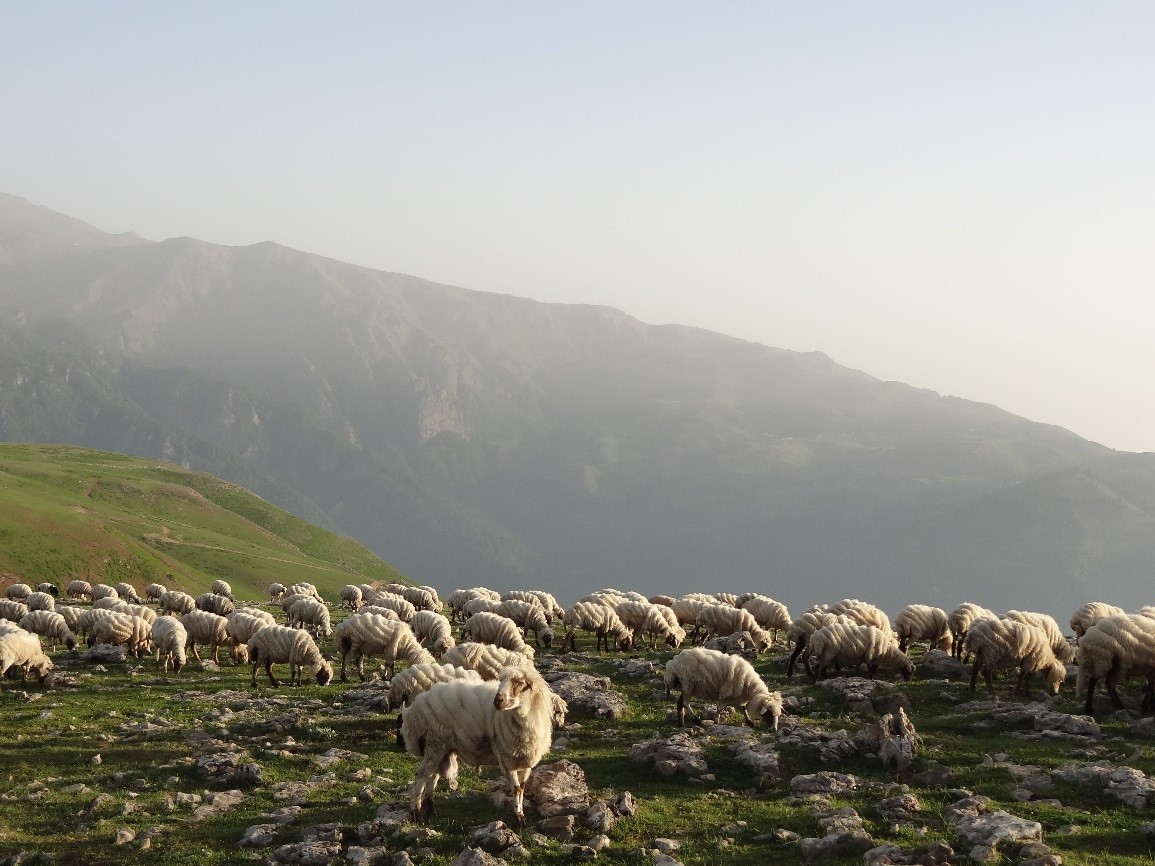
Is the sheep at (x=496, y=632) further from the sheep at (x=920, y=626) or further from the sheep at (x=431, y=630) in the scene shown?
the sheep at (x=920, y=626)

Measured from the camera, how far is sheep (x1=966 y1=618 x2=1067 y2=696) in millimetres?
24594

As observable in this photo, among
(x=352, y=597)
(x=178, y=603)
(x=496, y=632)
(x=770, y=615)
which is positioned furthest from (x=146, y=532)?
(x=770, y=615)

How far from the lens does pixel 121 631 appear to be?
33.6m

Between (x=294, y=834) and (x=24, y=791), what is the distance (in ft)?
21.8

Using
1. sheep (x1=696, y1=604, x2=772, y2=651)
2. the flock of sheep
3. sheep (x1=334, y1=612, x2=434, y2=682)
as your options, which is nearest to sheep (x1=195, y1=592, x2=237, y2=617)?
the flock of sheep

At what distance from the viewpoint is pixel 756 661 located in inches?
1254

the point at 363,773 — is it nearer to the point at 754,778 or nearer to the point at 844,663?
the point at 754,778

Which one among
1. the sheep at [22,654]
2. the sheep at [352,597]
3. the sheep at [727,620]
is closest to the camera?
the sheep at [22,654]

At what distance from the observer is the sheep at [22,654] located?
26.6 metres

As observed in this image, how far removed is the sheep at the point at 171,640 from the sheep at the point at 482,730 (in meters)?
19.2

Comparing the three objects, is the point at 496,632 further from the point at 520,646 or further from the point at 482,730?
the point at 482,730

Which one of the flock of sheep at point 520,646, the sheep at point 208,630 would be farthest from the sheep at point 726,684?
the sheep at point 208,630

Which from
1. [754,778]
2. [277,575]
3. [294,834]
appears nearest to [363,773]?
[294,834]

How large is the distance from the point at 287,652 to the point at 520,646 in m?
8.21
